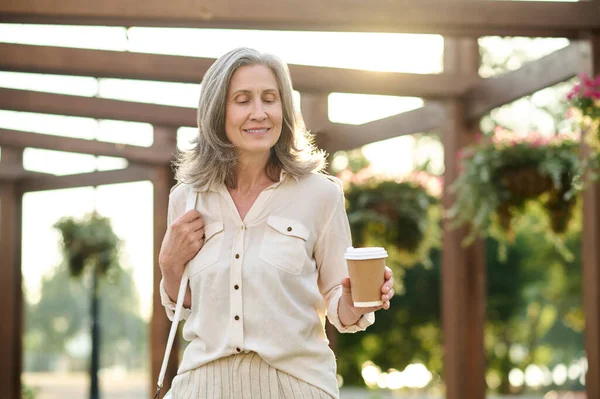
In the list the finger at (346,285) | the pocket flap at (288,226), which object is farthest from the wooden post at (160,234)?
the finger at (346,285)

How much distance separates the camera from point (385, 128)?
6.59m

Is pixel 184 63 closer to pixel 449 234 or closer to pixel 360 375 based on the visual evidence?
pixel 449 234

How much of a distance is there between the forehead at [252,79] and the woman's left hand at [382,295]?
1.54 feet

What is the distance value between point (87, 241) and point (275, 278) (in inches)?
277

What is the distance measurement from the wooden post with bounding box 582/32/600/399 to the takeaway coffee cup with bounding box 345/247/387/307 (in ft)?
8.87

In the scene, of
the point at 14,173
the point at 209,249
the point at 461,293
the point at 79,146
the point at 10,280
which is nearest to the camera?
the point at 209,249

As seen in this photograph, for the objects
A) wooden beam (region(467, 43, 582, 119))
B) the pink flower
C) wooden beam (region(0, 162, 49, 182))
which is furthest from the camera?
wooden beam (region(0, 162, 49, 182))

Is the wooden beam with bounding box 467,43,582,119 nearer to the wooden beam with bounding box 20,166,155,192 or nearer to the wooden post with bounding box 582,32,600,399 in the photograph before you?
the wooden post with bounding box 582,32,600,399

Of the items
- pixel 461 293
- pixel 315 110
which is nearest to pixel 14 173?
pixel 315 110

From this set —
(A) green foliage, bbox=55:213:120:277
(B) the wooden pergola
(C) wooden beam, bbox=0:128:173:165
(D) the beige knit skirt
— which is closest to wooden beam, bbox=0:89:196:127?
(B) the wooden pergola

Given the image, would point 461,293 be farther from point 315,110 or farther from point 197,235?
point 197,235

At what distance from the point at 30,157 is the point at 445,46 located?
451 cm

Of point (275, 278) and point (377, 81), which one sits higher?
point (377, 81)

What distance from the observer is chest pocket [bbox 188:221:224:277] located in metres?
2.04
